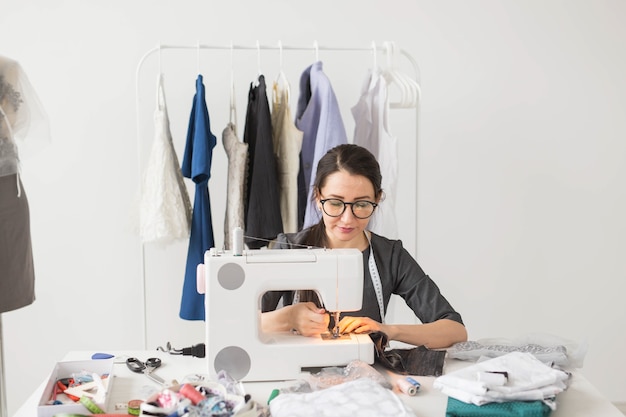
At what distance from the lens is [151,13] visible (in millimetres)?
3453

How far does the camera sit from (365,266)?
7.84 feet

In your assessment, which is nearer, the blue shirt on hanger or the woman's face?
the woman's face

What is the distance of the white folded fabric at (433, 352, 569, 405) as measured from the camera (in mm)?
1556

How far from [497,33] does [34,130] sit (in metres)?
2.25

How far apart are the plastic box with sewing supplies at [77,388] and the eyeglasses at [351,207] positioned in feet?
2.49

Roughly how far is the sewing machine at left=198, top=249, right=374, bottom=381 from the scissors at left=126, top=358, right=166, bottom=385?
5.7 inches

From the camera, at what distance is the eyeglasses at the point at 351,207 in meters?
2.18

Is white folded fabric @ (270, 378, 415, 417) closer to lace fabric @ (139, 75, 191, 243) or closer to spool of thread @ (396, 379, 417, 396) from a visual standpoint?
spool of thread @ (396, 379, 417, 396)

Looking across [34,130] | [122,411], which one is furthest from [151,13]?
[122,411]

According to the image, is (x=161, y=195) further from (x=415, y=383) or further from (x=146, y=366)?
(x=415, y=383)

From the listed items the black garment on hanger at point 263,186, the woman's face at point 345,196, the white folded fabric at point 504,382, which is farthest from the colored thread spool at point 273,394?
the black garment on hanger at point 263,186

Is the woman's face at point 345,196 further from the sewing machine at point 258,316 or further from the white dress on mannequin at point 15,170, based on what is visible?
the white dress on mannequin at point 15,170

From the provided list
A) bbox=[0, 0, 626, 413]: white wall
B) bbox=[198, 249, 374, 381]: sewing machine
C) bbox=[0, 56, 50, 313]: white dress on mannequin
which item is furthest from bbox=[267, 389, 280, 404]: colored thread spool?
bbox=[0, 0, 626, 413]: white wall

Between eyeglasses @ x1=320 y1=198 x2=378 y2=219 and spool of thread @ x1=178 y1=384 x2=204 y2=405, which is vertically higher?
eyeglasses @ x1=320 y1=198 x2=378 y2=219
